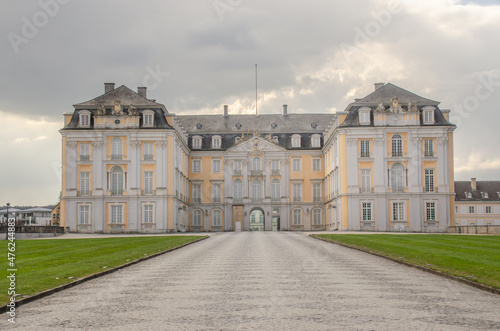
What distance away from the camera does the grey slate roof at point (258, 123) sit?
7632cm

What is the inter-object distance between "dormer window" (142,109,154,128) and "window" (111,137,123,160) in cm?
304

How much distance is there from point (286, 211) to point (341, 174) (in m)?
14.0

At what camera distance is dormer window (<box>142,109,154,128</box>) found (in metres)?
61.4

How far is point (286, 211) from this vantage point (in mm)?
73750

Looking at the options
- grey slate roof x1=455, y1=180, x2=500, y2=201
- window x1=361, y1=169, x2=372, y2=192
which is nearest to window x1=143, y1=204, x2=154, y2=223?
window x1=361, y1=169, x2=372, y2=192

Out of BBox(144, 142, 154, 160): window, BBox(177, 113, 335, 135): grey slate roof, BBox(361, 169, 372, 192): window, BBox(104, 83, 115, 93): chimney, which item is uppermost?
BBox(104, 83, 115, 93): chimney

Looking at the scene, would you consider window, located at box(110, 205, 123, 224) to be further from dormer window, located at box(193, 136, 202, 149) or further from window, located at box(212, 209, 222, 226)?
dormer window, located at box(193, 136, 202, 149)

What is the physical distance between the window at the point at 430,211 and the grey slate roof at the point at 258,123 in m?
Result: 18.6

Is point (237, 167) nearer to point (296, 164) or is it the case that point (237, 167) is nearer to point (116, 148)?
point (296, 164)

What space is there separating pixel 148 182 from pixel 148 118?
20.5 ft

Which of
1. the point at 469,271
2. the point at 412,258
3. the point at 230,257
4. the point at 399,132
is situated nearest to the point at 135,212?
the point at 399,132

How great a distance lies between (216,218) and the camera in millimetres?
73750

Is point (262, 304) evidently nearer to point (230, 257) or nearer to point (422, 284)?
point (422, 284)

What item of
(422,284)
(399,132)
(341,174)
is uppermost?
(399,132)
